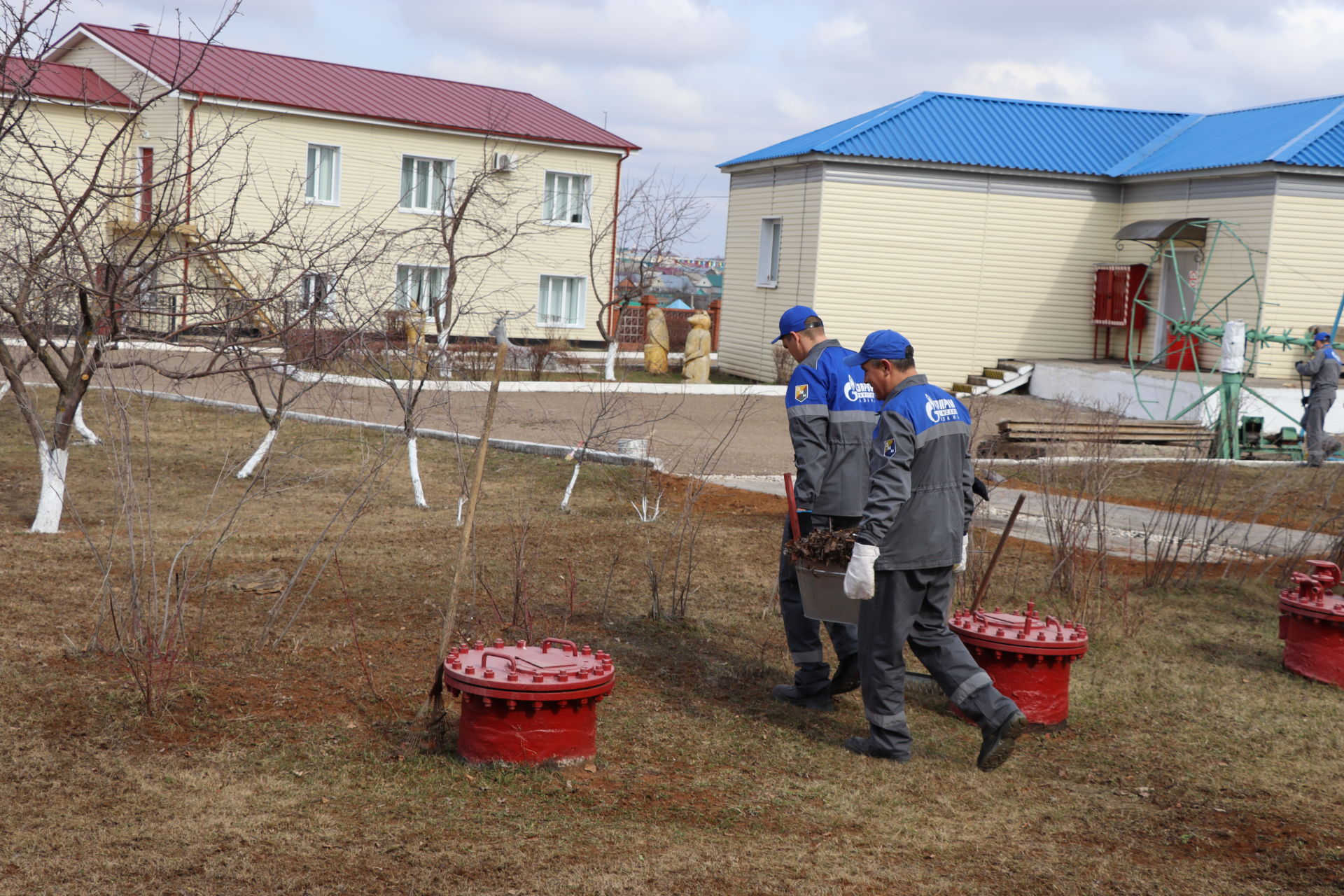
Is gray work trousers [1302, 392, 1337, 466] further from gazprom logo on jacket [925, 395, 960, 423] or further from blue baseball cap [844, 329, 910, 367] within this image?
blue baseball cap [844, 329, 910, 367]

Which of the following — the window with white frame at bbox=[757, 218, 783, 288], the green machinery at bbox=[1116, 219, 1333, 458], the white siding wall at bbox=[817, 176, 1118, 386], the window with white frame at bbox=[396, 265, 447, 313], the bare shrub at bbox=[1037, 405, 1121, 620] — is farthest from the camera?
the window with white frame at bbox=[757, 218, 783, 288]

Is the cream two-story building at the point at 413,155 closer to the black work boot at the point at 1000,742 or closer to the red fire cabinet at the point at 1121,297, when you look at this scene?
the red fire cabinet at the point at 1121,297

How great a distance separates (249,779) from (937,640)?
2575 mm

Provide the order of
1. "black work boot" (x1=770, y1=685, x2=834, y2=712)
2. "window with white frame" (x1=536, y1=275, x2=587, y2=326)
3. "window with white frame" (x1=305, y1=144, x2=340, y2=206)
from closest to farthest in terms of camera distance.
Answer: "black work boot" (x1=770, y1=685, x2=834, y2=712)
"window with white frame" (x1=305, y1=144, x2=340, y2=206)
"window with white frame" (x1=536, y1=275, x2=587, y2=326)

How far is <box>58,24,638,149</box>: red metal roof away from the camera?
2642cm

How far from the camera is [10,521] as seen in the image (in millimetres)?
8695

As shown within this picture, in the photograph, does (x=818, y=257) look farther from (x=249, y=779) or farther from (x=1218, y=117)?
(x=249, y=779)

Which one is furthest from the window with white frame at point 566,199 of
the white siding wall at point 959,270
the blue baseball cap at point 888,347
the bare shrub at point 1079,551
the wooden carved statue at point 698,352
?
the blue baseball cap at point 888,347

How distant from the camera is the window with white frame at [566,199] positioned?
30766mm

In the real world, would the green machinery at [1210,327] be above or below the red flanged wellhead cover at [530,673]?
above

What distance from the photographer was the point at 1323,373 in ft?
50.4

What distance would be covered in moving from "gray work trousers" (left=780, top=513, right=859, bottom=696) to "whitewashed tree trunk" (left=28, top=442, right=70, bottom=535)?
→ 4946 mm

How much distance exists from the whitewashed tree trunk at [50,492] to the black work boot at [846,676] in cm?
516

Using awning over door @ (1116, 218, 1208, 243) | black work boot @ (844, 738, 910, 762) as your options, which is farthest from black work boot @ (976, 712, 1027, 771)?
awning over door @ (1116, 218, 1208, 243)
